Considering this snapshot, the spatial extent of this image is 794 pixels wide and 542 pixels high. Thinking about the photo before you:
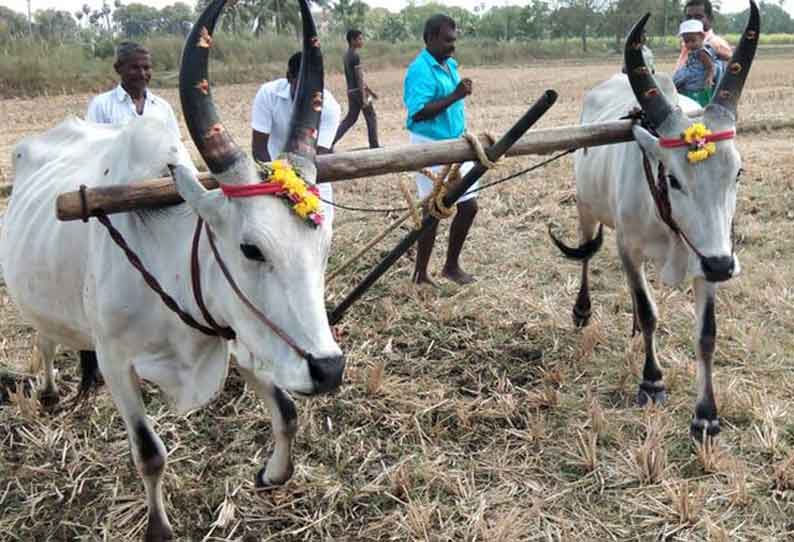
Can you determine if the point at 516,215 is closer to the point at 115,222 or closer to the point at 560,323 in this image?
the point at 560,323

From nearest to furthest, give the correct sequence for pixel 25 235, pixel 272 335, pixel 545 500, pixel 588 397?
pixel 272 335 < pixel 545 500 < pixel 25 235 < pixel 588 397

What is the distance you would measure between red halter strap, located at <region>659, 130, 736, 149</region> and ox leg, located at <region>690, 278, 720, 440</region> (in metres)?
0.67

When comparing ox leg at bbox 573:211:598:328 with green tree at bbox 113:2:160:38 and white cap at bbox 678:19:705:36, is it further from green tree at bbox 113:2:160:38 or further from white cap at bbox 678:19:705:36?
green tree at bbox 113:2:160:38

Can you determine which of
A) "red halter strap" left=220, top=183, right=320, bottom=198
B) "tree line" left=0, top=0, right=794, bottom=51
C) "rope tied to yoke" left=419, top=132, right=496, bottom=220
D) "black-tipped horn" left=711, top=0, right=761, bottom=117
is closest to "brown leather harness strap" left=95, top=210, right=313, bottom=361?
"red halter strap" left=220, top=183, right=320, bottom=198

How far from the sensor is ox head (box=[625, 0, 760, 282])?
10.3 feet

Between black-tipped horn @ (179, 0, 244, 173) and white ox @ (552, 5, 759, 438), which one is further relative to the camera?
white ox @ (552, 5, 759, 438)

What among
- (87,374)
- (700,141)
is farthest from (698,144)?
(87,374)

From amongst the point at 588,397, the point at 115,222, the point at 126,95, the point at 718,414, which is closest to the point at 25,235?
the point at 115,222

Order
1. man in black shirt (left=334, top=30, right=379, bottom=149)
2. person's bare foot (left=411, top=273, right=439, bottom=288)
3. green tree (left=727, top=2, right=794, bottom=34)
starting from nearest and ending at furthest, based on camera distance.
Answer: person's bare foot (left=411, top=273, right=439, bottom=288) < man in black shirt (left=334, top=30, right=379, bottom=149) < green tree (left=727, top=2, right=794, bottom=34)

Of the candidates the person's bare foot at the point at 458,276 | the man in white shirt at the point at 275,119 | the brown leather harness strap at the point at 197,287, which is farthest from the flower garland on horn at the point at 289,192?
the person's bare foot at the point at 458,276

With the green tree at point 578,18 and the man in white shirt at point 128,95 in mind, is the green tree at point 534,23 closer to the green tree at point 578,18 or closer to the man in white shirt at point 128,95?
the green tree at point 578,18

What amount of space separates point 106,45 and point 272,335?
28.6 metres

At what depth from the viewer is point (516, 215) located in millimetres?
6961

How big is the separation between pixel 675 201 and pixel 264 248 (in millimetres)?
1940
